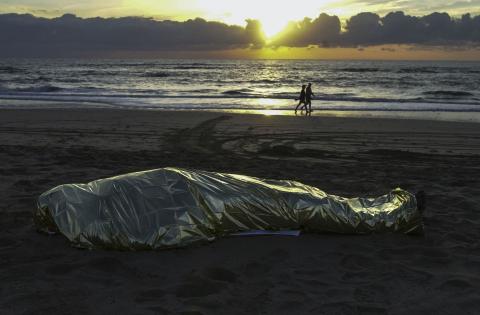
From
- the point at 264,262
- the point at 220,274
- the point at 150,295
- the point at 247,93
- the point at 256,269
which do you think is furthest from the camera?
the point at 247,93

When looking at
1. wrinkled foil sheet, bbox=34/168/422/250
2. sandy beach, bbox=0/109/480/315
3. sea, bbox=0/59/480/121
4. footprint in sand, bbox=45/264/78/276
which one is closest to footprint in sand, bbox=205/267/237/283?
sandy beach, bbox=0/109/480/315

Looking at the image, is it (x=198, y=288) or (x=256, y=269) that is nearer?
(x=198, y=288)

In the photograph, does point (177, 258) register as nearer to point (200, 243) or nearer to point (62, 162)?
point (200, 243)

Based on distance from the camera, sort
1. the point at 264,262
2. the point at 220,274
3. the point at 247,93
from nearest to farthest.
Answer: the point at 220,274 < the point at 264,262 < the point at 247,93

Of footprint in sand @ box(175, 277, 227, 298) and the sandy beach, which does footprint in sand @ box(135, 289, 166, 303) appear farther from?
footprint in sand @ box(175, 277, 227, 298)

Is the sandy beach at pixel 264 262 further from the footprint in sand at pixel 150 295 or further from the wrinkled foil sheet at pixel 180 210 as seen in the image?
the wrinkled foil sheet at pixel 180 210

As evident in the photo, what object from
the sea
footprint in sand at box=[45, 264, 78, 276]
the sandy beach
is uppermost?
footprint in sand at box=[45, 264, 78, 276]

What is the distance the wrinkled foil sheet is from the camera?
392 cm

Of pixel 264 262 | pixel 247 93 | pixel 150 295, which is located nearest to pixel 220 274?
pixel 264 262

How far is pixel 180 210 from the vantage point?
12.9 ft

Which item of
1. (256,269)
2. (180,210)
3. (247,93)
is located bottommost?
(247,93)

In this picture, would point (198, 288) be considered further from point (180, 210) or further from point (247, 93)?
point (247, 93)

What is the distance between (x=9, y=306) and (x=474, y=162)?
8621 millimetres

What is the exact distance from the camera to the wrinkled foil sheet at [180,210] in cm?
392
